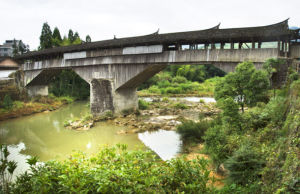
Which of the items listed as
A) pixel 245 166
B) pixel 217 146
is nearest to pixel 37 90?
pixel 217 146

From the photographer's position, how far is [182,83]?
3469cm

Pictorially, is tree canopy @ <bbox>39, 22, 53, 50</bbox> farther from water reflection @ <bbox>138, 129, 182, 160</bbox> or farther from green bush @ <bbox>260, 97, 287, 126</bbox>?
green bush @ <bbox>260, 97, 287, 126</bbox>

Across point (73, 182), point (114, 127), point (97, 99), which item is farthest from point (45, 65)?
point (73, 182)

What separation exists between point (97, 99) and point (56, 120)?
455 cm

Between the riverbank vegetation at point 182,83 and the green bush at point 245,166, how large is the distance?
80.3 feet

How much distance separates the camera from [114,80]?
16.4m

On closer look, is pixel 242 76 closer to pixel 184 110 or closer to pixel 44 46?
pixel 184 110

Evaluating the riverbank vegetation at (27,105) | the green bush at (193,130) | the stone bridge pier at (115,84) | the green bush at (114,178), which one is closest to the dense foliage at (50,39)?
the riverbank vegetation at (27,105)

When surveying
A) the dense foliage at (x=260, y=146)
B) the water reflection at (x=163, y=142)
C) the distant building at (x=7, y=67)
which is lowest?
the water reflection at (x=163, y=142)

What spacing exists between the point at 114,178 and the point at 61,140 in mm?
10472

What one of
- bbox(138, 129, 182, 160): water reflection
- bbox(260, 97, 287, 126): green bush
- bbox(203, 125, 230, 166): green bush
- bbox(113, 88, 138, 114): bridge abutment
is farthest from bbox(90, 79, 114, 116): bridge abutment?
bbox(260, 97, 287, 126): green bush

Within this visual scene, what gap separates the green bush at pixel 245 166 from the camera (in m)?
5.01

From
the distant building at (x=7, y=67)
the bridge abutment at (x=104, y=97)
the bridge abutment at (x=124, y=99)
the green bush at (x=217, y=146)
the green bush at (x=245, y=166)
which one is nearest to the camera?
the green bush at (x=245, y=166)

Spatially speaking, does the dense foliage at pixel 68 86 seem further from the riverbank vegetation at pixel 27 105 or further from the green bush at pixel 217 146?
the green bush at pixel 217 146
